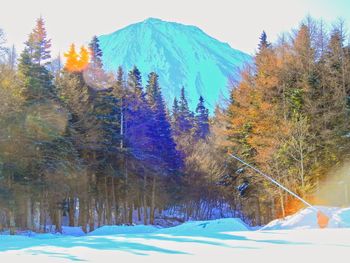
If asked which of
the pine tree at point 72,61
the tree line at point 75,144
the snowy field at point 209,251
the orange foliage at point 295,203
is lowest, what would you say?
the snowy field at point 209,251

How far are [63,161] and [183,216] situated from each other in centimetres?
2707

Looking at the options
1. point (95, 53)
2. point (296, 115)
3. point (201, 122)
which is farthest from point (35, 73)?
point (201, 122)

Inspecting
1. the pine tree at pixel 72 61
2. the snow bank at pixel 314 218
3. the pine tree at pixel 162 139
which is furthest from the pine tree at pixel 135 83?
the snow bank at pixel 314 218

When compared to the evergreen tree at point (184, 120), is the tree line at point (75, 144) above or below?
below

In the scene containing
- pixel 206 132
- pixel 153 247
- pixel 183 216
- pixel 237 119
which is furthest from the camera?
pixel 206 132

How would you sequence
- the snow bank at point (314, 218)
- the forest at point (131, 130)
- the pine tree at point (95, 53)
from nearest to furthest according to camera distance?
the snow bank at point (314, 218) < the forest at point (131, 130) < the pine tree at point (95, 53)

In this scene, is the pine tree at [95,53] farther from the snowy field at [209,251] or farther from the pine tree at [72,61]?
the snowy field at [209,251]

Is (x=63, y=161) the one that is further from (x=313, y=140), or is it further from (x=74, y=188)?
(x=313, y=140)

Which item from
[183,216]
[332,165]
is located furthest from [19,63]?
[183,216]

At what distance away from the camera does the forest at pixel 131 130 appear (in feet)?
73.9

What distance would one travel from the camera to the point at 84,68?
101 feet

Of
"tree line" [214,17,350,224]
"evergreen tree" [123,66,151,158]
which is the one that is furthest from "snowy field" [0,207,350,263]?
"evergreen tree" [123,66,151,158]

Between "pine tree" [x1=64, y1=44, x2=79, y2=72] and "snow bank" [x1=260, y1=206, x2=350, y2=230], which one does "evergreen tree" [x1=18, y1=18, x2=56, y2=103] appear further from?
"snow bank" [x1=260, y1=206, x2=350, y2=230]

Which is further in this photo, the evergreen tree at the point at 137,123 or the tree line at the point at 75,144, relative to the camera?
the evergreen tree at the point at 137,123
